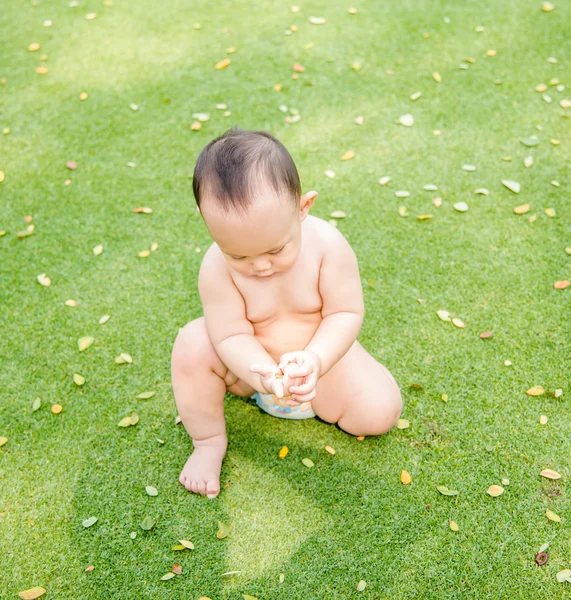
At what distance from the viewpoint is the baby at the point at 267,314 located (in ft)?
5.77

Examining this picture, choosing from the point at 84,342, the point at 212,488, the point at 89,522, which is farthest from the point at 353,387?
the point at 84,342

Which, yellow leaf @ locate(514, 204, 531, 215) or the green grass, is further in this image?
yellow leaf @ locate(514, 204, 531, 215)

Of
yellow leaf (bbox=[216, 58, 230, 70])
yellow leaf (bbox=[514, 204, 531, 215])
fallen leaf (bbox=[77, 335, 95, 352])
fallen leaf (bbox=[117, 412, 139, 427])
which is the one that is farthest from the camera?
yellow leaf (bbox=[216, 58, 230, 70])

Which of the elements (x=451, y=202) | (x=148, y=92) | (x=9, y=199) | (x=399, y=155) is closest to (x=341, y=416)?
(x=451, y=202)

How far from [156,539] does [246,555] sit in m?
0.38

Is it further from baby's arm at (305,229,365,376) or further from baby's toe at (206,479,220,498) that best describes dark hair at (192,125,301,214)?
baby's toe at (206,479,220,498)

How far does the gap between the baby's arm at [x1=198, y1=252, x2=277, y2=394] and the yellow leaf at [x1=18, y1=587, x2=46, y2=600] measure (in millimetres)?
1112

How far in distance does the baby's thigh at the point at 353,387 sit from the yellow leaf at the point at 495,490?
0.53 m

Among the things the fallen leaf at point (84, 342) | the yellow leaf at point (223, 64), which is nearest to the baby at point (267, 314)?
the fallen leaf at point (84, 342)

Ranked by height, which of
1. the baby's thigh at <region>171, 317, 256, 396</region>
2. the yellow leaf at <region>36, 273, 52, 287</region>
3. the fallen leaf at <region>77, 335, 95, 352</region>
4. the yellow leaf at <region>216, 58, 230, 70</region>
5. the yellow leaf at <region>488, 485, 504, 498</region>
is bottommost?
the yellow leaf at <region>488, 485, 504, 498</region>

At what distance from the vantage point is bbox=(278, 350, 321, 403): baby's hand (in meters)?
1.92

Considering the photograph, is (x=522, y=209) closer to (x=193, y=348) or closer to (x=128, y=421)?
(x=193, y=348)

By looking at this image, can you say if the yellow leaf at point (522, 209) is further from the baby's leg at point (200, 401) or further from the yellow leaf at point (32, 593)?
the yellow leaf at point (32, 593)

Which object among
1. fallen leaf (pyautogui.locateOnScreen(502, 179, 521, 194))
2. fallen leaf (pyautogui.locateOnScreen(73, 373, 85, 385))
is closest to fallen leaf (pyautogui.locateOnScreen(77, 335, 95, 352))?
fallen leaf (pyautogui.locateOnScreen(73, 373, 85, 385))
